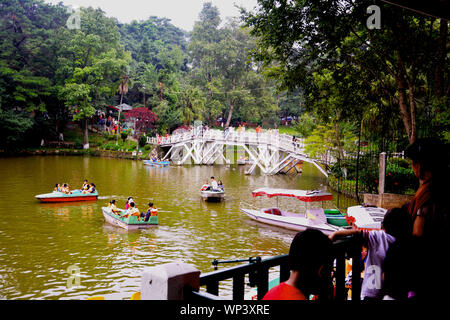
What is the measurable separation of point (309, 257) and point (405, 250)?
2.59 feet

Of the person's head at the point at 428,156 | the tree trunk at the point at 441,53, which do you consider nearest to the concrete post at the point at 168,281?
the person's head at the point at 428,156

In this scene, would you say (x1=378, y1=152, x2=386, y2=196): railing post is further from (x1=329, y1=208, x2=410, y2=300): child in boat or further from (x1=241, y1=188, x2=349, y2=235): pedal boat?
(x1=329, y1=208, x2=410, y2=300): child in boat

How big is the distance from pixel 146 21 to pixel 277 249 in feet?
237

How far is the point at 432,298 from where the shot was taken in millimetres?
2254

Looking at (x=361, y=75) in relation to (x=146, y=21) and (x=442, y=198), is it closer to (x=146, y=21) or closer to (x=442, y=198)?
(x=442, y=198)

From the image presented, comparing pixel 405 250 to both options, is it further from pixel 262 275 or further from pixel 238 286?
pixel 238 286

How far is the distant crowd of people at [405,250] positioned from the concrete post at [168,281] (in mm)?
609

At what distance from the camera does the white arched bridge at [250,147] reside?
30.1 m

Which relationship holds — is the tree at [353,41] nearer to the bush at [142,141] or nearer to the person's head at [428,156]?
the person's head at [428,156]

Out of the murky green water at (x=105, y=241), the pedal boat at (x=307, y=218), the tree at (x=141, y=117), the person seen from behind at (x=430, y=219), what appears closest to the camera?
the person seen from behind at (x=430, y=219)

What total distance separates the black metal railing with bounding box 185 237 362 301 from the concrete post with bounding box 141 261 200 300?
45 mm

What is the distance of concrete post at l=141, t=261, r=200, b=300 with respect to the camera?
1.74 metres

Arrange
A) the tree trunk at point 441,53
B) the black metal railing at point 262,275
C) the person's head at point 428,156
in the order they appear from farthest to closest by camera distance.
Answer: the tree trunk at point 441,53 → the person's head at point 428,156 → the black metal railing at point 262,275
